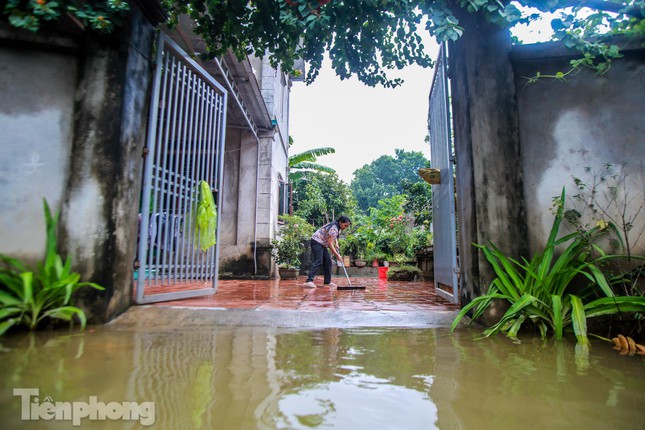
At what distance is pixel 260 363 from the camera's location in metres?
1.83

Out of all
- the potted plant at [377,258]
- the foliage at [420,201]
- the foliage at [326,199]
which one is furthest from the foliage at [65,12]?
the foliage at [326,199]

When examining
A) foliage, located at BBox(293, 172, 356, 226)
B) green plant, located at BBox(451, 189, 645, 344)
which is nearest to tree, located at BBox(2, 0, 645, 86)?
green plant, located at BBox(451, 189, 645, 344)

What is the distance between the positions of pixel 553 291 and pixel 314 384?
7.36 feet

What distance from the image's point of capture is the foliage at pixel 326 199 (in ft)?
52.4

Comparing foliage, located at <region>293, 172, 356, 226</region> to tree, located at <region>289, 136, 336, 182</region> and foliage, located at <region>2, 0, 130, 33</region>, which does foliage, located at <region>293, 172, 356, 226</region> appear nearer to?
tree, located at <region>289, 136, 336, 182</region>

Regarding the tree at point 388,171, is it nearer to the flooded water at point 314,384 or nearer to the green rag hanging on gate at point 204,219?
the green rag hanging on gate at point 204,219

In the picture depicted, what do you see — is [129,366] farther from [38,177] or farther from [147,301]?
[38,177]

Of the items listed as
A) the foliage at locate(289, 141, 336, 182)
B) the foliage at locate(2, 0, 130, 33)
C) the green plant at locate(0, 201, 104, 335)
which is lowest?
the green plant at locate(0, 201, 104, 335)

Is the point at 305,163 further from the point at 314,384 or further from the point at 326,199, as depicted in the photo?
Answer: the point at 314,384

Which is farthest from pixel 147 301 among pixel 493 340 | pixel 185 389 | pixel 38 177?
pixel 493 340

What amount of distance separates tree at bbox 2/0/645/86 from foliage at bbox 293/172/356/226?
455 inches

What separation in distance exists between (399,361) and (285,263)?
21.6 ft

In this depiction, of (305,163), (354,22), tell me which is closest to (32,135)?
(354,22)

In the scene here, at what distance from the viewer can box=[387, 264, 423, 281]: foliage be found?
8.63 meters
